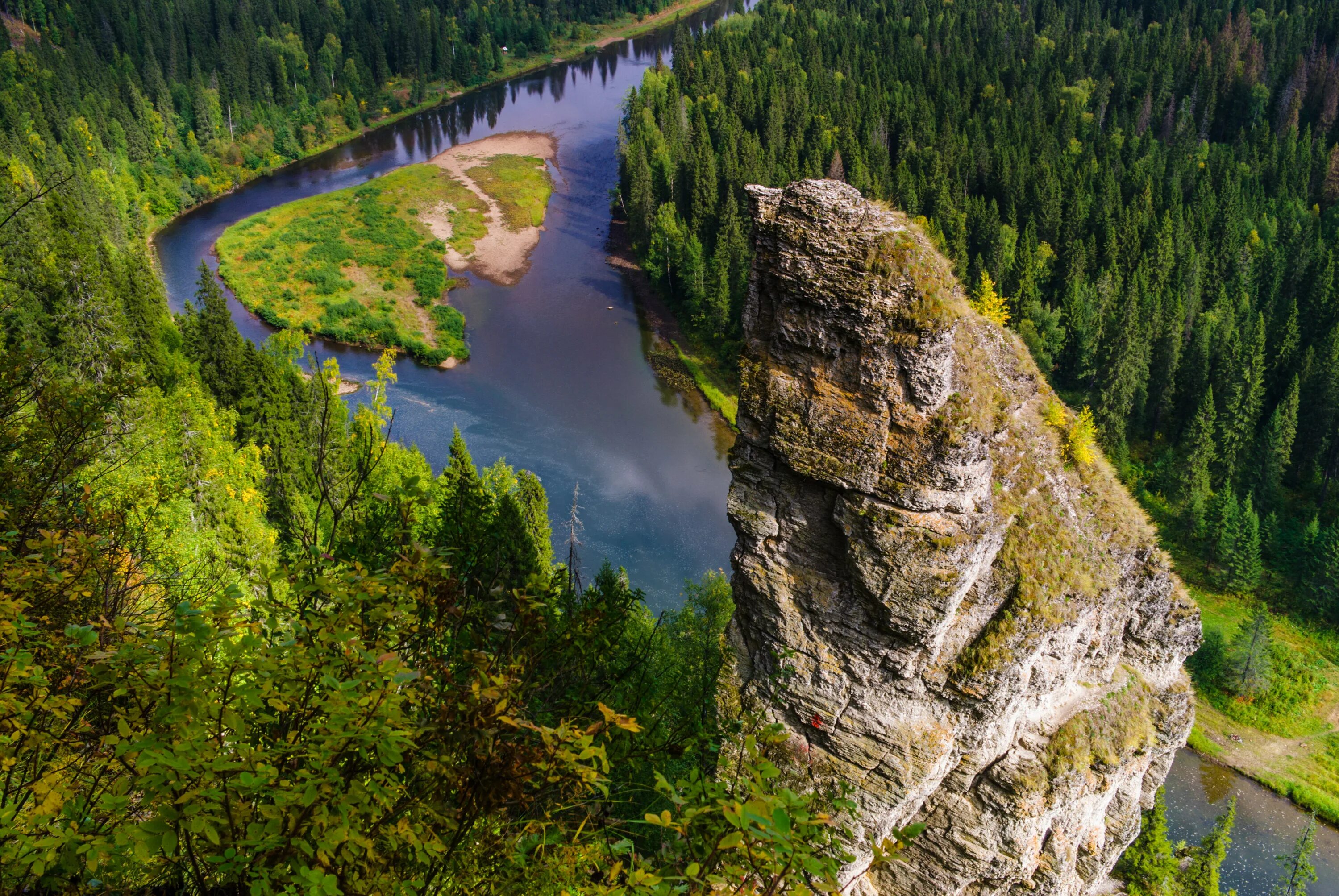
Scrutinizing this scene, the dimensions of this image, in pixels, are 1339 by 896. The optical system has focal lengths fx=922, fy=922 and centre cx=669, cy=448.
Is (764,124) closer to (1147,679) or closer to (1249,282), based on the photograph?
(1249,282)

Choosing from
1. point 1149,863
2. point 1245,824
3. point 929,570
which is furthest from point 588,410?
point 929,570

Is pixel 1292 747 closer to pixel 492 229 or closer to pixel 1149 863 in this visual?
pixel 1149 863

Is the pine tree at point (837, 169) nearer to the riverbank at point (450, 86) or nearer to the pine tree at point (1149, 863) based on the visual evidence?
the riverbank at point (450, 86)

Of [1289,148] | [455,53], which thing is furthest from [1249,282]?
[455,53]

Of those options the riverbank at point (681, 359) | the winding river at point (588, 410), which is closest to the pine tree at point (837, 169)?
the riverbank at point (681, 359)

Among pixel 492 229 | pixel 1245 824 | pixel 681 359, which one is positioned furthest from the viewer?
pixel 492 229

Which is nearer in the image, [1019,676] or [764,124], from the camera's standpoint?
[1019,676]
